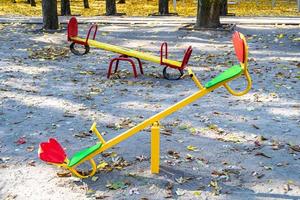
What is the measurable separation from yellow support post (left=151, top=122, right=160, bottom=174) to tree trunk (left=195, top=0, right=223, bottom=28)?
30.3 feet

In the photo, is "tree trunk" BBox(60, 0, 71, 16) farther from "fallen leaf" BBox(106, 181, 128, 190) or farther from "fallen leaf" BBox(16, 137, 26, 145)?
"fallen leaf" BBox(106, 181, 128, 190)

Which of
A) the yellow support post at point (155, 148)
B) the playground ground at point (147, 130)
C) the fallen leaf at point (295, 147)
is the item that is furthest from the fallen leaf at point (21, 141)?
the fallen leaf at point (295, 147)

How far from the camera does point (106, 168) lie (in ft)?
13.5

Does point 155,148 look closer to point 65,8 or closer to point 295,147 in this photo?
point 295,147

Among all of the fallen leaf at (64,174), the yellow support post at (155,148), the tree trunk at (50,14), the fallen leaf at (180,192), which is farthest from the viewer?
the tree trunk at (50,14)

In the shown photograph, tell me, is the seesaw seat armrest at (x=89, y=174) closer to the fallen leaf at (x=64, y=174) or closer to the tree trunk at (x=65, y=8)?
the fallen leaf at (x=64, y=174)

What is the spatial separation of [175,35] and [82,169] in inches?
340

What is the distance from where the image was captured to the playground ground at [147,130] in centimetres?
379

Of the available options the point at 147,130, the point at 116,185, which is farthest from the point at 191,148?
the point at 116,185

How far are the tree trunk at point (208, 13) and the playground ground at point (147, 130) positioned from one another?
2.95 m

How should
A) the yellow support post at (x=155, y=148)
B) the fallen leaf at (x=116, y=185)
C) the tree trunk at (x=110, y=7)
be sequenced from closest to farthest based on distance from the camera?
the fallen leaf at (x=116, y=185) → the yellow support post at (x=155, y=148) → the tree trunk at (x=110, y=7)

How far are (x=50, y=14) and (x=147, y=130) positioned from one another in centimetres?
895

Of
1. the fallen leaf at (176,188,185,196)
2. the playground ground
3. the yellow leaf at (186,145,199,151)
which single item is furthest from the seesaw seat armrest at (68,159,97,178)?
the yellow leaf at (186,145,199,151)

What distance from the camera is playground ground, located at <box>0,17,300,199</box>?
3793 mm
